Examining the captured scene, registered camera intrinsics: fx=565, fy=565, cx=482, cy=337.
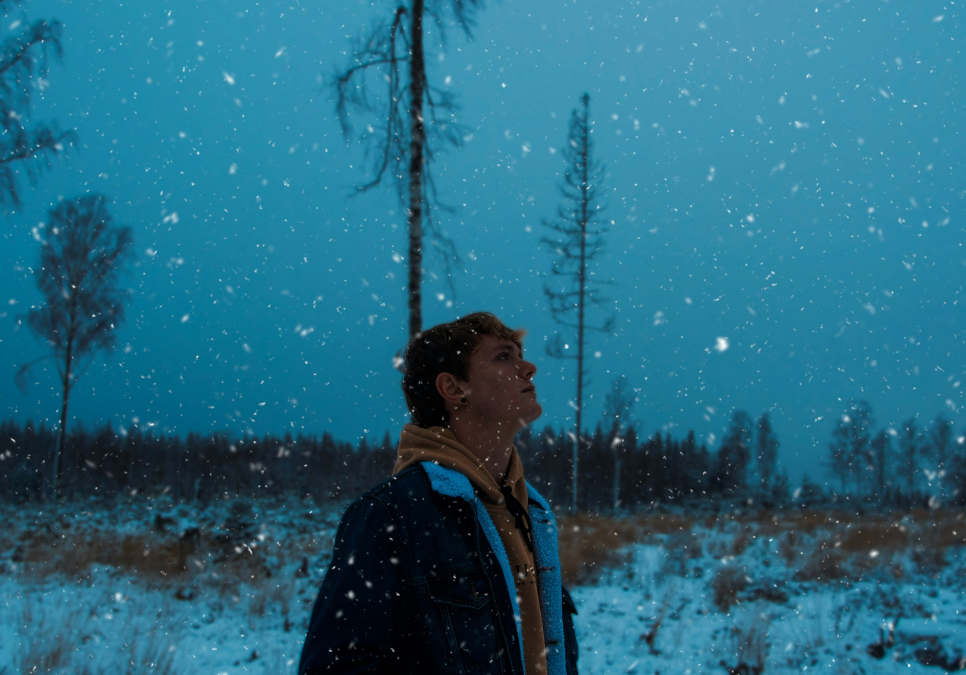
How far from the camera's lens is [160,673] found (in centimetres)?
492

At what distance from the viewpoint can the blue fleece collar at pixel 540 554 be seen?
1828mm

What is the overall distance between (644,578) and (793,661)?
2972mm

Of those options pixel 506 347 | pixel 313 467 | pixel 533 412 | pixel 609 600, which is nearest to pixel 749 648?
pixel 609 600

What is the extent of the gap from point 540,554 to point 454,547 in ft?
1.78

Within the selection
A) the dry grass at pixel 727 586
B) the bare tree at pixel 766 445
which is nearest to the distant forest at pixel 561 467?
the bare tree at pixel 766 445

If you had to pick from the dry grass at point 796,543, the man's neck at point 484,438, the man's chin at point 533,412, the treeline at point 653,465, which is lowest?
the treeline at point 653,465

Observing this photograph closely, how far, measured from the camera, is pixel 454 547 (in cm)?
175

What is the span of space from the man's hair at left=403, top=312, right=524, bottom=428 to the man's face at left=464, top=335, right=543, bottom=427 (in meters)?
0.04

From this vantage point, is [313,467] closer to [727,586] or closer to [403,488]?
[727,586]

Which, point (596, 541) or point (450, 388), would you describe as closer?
point (450, 388)

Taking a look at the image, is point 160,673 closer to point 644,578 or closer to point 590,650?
point 590,650

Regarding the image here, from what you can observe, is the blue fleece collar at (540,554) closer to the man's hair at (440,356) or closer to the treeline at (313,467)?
the man's hair at (440,356)

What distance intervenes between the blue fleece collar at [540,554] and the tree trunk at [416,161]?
14.7 feet

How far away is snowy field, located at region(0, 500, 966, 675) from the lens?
19.0 ft
